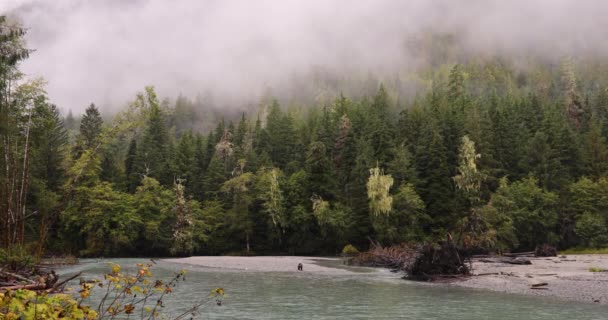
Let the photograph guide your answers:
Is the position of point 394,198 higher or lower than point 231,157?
lower

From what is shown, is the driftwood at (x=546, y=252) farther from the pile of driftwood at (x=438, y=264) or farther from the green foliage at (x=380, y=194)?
the pile of driftwood at (x=438, y=264)

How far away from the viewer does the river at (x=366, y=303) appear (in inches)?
814

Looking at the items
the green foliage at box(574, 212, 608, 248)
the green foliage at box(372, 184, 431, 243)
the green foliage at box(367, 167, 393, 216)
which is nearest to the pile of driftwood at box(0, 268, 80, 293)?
the green foliage at box(367, 167, 393, 216)

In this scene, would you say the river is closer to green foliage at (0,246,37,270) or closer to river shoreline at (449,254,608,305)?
river shoreline at (449,254,608,305)

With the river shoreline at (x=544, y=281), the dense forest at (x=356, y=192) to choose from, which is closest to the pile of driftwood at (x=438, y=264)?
the river shoreline at (x=544, y=281)

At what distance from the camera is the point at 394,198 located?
241 feet

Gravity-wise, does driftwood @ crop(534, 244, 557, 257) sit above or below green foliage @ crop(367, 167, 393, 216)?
below

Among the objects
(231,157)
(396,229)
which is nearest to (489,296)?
(396,229)

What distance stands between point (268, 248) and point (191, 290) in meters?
53.4

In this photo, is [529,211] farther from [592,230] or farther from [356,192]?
[356,192]

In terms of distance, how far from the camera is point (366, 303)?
24406 millimetres

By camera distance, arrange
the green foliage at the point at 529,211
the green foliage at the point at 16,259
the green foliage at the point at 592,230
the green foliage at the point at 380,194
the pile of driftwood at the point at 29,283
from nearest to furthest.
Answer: the pile of driftwood at the point at 29,283, the green foliage at the point at 16,259, the green foliage at the point at 592,230, the green foliage at the point at 529,211, the green foliage at the point at 380,194

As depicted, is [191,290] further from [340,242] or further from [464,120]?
[464,120]

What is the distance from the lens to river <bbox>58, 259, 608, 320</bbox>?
2069 centimetres
